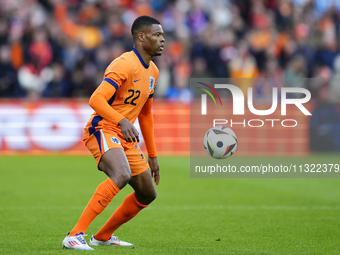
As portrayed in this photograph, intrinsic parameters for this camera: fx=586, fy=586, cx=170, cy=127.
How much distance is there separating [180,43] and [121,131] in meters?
12.4

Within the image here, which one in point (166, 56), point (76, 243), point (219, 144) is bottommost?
point (76, 243)

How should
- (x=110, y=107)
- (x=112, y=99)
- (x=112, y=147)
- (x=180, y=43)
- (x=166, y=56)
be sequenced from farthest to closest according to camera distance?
(x=180, y=43) < (x=166, y=56) < (x=112, y=99) < (x=112, y=147) < (x=110, y=107)

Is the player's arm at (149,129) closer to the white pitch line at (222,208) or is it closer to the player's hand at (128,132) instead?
the player's hand at (128,132)

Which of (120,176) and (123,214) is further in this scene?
(123,214)

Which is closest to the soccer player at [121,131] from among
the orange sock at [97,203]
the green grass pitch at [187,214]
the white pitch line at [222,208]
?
the orange sock at [97,203]

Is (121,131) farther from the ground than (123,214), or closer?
farther from the ground

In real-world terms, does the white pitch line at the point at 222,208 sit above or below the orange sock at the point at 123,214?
below

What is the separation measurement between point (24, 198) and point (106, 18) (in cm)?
→ 944

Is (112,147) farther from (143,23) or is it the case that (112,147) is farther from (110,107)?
(143,23)

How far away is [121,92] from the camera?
542cm

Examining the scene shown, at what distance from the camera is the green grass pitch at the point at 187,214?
5.82 m

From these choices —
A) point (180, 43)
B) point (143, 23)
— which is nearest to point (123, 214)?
point (143, 23)

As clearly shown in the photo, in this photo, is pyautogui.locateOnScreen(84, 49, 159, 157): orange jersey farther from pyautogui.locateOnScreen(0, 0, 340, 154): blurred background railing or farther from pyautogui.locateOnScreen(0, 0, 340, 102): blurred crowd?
pyautogui.locateOnScreen(0, 0, 340, 102): blurred crowd

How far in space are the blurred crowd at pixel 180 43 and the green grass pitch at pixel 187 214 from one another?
335 cm
